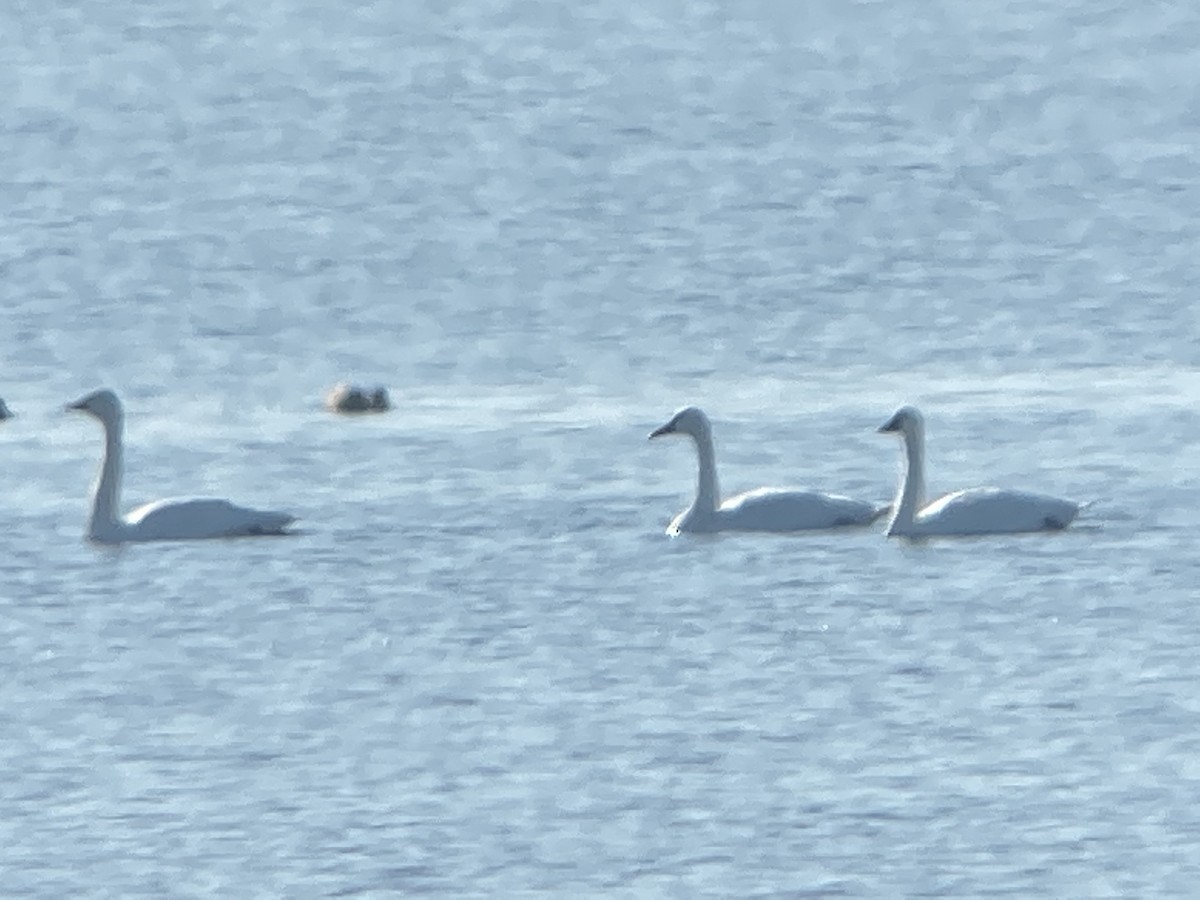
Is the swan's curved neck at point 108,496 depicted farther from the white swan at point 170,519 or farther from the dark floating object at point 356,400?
the dark floating object at point 356,400

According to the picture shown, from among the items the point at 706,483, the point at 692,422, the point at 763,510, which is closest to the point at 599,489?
the point at 692,422

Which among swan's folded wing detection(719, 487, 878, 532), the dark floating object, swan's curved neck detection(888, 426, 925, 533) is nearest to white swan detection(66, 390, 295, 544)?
swan's folded wing detection(719, 487, 878, 532)

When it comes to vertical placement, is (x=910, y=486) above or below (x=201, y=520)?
above

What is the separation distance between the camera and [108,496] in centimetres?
2130

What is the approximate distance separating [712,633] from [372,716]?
2.13 meters

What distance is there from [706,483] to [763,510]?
0.53 metres

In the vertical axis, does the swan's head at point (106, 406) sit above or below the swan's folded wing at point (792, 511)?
above

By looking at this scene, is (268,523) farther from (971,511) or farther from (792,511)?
(971,511)

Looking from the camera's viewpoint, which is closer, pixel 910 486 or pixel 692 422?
pixel 910 486

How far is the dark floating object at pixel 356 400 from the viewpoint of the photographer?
2567cm

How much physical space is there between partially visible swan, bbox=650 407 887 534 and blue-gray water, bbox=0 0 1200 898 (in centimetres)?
14

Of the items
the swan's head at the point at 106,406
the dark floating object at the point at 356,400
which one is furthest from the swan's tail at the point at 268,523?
the dark floating object at the point at 356,400

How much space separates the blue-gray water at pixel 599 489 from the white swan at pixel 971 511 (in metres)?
0.15

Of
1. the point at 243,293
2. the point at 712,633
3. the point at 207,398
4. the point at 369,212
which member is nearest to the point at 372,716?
the point at 712,633
